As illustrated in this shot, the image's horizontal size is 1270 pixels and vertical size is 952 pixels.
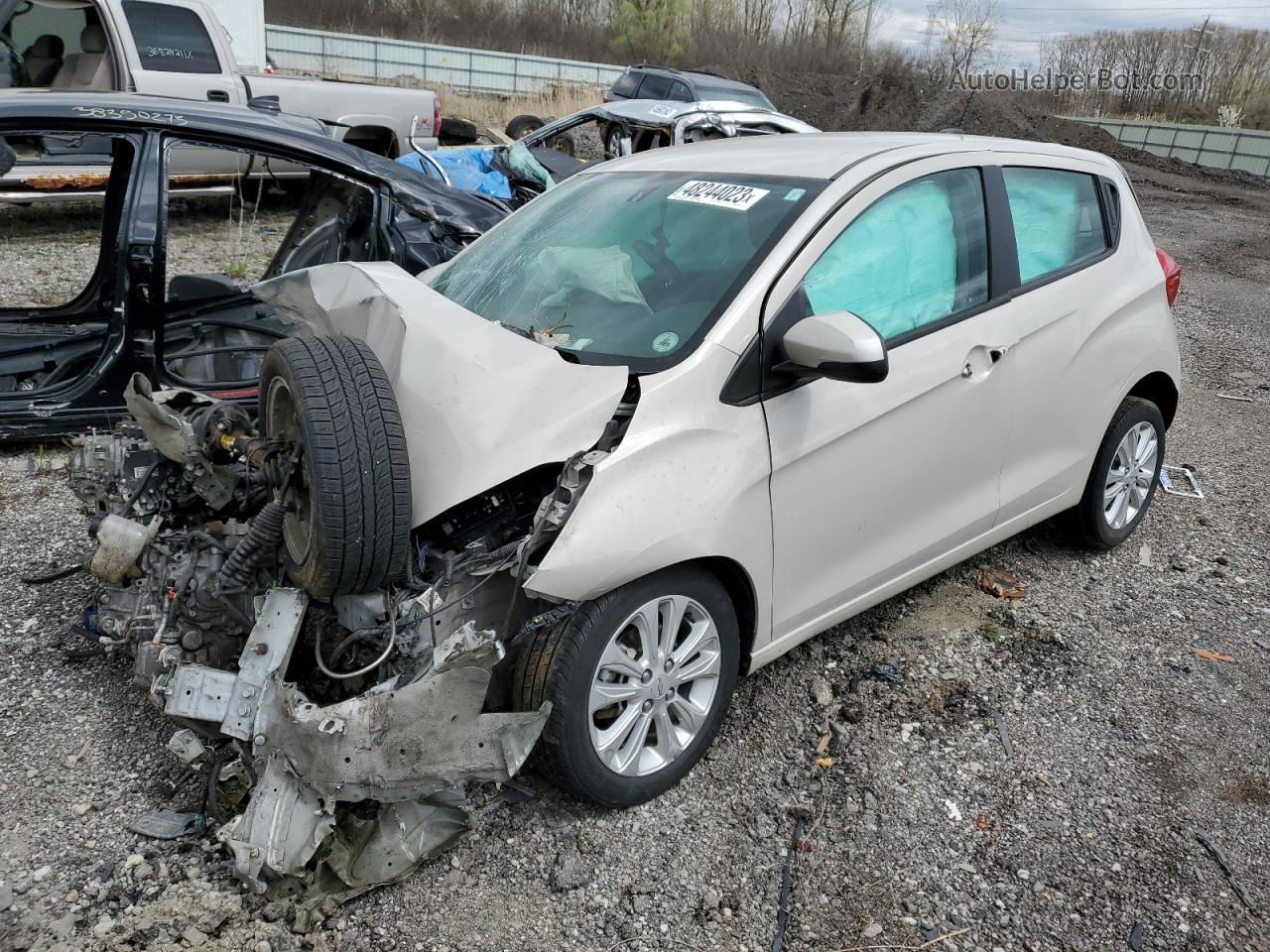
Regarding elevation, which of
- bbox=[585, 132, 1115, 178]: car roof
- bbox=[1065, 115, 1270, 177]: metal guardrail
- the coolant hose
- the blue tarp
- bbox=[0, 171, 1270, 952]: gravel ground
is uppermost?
bbox=[585, 132, 1115, 178]: car roof

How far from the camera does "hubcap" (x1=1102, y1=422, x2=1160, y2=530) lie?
4359 millimetres

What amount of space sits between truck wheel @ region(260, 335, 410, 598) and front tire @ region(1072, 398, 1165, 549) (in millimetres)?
2991

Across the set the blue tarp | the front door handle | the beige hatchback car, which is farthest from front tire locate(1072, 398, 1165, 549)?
the blue tarp

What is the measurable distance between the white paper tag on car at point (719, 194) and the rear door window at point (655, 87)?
13.7 meters

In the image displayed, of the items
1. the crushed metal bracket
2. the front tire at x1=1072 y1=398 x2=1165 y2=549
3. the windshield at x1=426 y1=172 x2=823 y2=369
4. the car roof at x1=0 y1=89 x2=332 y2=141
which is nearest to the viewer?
the crushed metal bracket

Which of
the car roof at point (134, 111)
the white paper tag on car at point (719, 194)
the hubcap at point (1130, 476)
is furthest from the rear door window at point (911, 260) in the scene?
the car roof at point (134, 111)

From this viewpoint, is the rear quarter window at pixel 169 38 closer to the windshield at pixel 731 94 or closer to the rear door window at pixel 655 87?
the windshield at pixel 731 94

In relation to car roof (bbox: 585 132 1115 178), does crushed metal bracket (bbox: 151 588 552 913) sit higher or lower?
lower

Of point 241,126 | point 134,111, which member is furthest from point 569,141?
point 134,111

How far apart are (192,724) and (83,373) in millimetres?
3009

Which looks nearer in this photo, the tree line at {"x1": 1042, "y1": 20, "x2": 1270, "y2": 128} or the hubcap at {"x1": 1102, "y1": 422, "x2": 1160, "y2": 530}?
the hubcap at {"x1": 1102, "y1": 422, "x2": 1160, "y2": 530}

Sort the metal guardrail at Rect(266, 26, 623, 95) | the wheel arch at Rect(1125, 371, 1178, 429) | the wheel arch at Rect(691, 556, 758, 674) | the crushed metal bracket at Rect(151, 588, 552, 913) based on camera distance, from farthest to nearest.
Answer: the metal guardrail at Rect(266, 26, 623, 95) → the wheel arch at Rect(1125, 371, 1178, 429) → the wheel arch at Rect(691, 556, 758, 674) → the crushed metal bracket at Rect(151, 588, 552, 913)

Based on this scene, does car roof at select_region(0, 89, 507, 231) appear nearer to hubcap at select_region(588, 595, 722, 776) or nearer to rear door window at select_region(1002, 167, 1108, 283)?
rear door window at select_region(1002, 167, 1108, 283)

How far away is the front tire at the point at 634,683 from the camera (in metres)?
2.64
